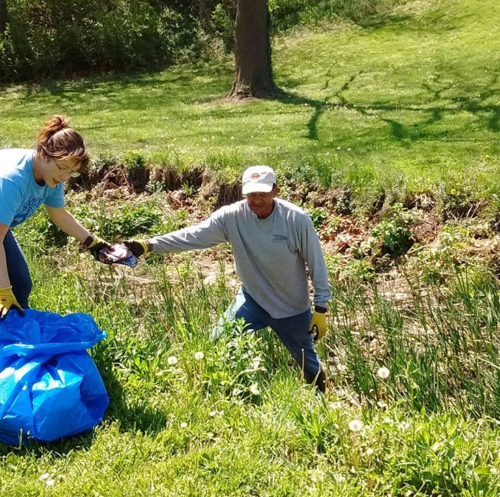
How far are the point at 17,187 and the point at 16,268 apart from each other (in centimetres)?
66

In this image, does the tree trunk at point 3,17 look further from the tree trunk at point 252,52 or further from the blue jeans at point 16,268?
the blue jeans at point 16,268

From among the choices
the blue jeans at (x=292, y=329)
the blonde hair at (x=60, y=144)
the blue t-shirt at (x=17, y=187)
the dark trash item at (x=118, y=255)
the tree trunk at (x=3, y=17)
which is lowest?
the blue jeans at (x=292, y=329)

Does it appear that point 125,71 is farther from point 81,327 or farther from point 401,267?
point 81,327

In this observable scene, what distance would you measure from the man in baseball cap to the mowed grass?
3.28m

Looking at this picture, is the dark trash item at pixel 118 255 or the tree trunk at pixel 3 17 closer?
the dark trash item at pixel 118 255

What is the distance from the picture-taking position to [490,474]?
228 cm

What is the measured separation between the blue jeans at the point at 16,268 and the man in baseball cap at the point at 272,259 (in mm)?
641

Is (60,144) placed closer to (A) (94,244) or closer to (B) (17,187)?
(B) (17,187)

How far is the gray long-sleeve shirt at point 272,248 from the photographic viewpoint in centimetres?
352

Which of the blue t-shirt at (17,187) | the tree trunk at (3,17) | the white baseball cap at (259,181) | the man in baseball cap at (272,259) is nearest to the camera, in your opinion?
the blue t-shirt at (17,187)

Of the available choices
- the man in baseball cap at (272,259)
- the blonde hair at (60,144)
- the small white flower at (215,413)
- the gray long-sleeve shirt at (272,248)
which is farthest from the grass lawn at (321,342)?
the blonde hair at (60,144)

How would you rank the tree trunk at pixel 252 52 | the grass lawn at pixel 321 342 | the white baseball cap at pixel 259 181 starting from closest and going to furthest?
1. the grass lawn at pixel 321 342
2. the white baseball cap at pixel 259 181
3. the tree trunk at pixel 252 52

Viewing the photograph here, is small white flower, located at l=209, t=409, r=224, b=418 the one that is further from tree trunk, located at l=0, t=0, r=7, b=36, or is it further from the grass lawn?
tree trunk, located at l=0, t=0, r=7, b=36

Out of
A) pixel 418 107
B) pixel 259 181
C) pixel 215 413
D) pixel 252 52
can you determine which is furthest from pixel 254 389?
pixel 252 52
